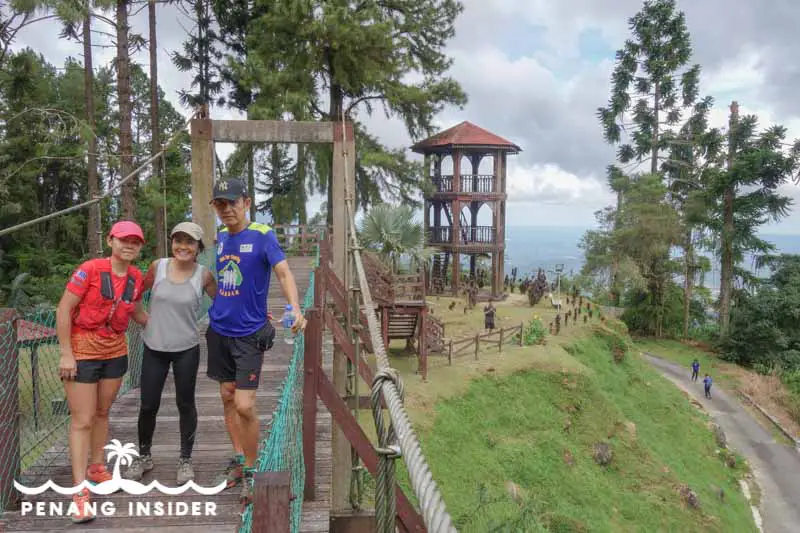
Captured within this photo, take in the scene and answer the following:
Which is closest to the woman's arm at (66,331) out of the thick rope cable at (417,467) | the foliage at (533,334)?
the thick rope cable at (417,467)

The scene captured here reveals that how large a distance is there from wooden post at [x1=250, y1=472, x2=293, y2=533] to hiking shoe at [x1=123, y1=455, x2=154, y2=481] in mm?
2408

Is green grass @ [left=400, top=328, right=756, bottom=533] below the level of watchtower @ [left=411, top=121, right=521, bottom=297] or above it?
below

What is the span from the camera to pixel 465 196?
28.5m

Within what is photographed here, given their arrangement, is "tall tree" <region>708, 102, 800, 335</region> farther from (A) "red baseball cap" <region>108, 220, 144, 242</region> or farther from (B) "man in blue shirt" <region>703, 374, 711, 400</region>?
(A) "red baseball cap" <region>108, 220, 144, 242</region>

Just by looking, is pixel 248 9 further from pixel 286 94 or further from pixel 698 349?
pixel 698 349

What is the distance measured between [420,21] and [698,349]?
2398 cm

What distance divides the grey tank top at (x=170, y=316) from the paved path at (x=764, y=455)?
1850cm

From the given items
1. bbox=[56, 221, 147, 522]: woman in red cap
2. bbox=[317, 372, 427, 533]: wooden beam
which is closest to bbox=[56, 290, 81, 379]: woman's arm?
bbox=[56, 221, 147, 522]: woman in red cap

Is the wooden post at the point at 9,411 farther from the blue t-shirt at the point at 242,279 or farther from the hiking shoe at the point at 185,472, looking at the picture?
the blue t-shirt at the point at 242,279

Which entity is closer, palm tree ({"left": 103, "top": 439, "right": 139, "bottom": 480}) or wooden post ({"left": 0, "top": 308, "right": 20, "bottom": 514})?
wooden post ({"left": 0, "top": 308, "right": 20, "bottom": 514})

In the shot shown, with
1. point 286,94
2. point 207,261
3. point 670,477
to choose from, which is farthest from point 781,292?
point 207,261

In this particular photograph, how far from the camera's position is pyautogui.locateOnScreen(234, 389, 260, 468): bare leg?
3367 mm

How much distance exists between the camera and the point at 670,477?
1606 cm

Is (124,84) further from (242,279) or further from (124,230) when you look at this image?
(242,279)
